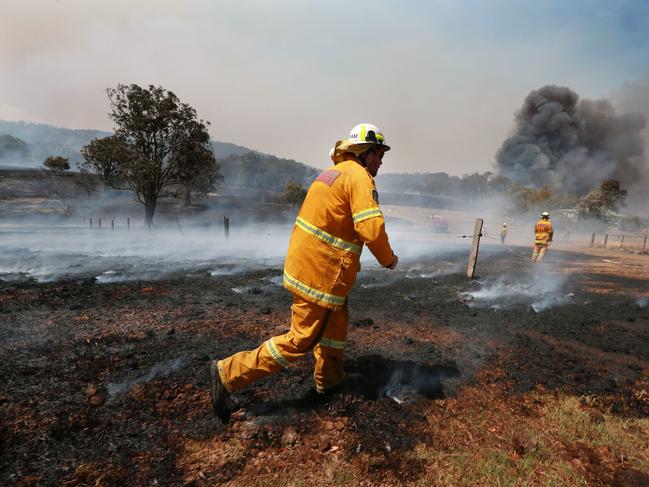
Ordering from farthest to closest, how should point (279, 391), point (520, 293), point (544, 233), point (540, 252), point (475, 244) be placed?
point (540, 252) < point (544, 233) < point (475, 244) < point (520, 293) < point (279, 391)

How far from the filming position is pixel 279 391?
313 cm

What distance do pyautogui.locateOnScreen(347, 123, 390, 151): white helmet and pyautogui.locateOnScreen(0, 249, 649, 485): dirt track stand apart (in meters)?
2.10

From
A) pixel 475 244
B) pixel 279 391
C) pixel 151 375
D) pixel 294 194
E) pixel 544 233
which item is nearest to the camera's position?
pixel 279 391

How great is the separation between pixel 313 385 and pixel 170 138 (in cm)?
1884

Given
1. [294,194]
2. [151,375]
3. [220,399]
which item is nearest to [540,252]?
[220,399]

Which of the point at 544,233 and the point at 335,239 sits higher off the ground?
the point at 335,239

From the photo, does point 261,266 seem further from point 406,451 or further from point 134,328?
point 406,451

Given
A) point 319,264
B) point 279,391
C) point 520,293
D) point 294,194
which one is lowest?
point 520,293

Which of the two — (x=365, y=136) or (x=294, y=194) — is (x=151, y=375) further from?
(x=294, y=194)

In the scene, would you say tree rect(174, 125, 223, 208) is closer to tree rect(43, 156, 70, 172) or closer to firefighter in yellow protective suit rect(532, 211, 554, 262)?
firefighter in yellow protective suit rect(532, 211, 554, 262)

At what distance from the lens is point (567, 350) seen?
4.55 metres

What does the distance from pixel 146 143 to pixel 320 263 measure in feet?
63.1

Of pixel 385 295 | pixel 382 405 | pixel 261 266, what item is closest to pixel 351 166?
pixel 382 405

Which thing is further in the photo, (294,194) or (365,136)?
(294,194)
